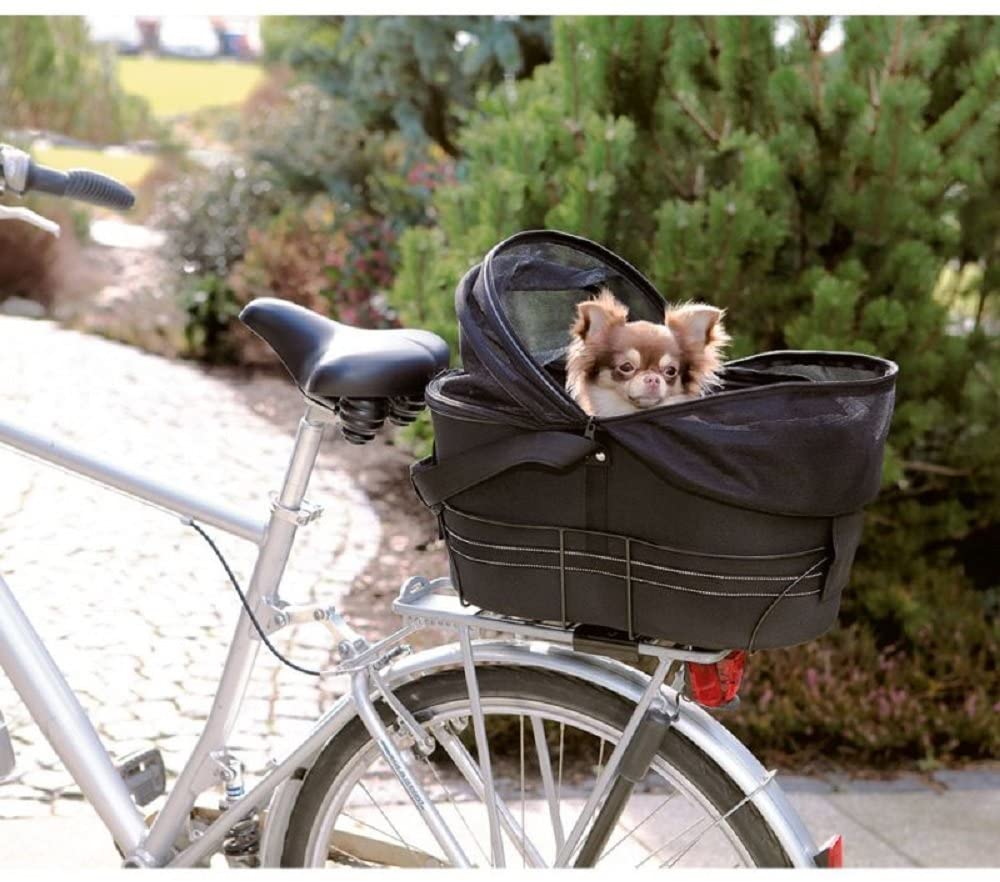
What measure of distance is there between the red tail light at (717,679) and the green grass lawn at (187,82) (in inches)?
777

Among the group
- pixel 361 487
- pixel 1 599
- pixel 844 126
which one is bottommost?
pixel 361 487

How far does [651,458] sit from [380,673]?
711 millimetres

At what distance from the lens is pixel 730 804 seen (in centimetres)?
201

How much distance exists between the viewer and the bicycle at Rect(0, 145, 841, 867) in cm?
201

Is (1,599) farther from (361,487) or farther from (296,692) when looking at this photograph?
(361,487)

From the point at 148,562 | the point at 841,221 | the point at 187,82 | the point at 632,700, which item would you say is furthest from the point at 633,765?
the point at 187,82

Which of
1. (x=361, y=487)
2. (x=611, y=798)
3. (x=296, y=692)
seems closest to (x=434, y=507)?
(x=611, y=798)

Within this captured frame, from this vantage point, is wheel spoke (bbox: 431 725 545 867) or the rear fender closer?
the rear fender

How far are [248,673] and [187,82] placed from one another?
72.3 feet

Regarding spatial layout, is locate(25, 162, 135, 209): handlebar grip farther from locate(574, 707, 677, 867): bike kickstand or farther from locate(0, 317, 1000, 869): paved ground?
locate(574, 707, 677, 867): bike kickstand

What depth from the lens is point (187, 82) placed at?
22.7m

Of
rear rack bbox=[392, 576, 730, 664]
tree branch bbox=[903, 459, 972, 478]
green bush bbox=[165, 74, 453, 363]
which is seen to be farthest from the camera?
green bush bbox=[165, 74, 453, 363]

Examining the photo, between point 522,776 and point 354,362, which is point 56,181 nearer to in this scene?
point 354,362

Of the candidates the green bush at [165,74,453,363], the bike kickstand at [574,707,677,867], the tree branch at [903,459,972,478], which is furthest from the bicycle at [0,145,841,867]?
the green bush at [165,74,453,363]
